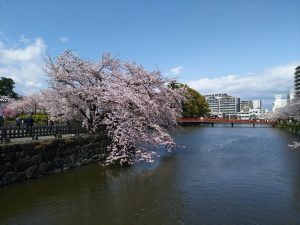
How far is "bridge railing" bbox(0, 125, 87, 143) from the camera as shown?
16.3m

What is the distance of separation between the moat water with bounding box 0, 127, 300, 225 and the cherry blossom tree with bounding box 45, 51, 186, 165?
2313 mm

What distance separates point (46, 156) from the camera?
711 inches

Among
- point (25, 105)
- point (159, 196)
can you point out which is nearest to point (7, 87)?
point (25, 105)

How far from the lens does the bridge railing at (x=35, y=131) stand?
16336 millimetres

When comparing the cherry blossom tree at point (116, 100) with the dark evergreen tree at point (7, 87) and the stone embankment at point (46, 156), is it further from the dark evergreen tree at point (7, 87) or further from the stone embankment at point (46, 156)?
the dark evergreen tree at point (7, 87)

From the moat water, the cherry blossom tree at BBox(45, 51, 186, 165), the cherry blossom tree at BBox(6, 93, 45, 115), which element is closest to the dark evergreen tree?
the cherry blossom tree at BBox(6, 93, 45, 115)

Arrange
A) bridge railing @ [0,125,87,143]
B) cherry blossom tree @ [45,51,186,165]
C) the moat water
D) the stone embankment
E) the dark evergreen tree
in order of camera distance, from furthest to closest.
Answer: the dark evergreen tree < cherry blossom tree @ [45,51,186,165] < bridge railing @ [0,125,87,143] < the stone embankment < the moat water

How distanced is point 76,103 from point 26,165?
8.06 m

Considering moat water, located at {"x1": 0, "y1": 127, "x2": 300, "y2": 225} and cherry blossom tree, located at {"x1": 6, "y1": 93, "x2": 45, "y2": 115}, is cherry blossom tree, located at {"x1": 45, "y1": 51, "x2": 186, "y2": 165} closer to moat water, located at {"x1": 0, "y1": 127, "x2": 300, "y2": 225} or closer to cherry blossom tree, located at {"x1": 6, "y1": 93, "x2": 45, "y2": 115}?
moat water, located at {"x1": 0, "y1": 127, "x2": 300, "y2": 225}

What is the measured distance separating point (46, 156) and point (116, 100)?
6540mm

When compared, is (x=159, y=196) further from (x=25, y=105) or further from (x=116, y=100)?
(x=25, y=105)

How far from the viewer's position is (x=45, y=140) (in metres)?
18.2

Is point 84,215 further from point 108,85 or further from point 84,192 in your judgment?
point 108,85

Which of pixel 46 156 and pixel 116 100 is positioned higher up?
pixel 116 100
